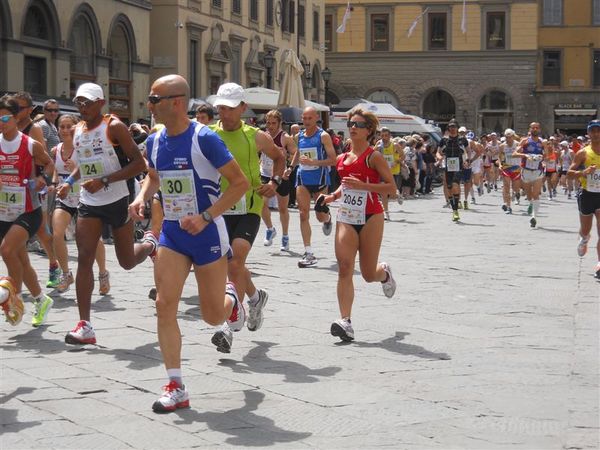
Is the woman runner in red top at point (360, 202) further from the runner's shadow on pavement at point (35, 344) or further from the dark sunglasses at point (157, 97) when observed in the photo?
the dark sunglasses at point (157, 97)

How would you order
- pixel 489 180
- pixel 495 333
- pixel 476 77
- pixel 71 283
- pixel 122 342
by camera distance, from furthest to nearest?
pixel 476 77 < pixel 489 180 < pixel 71 283 < pixel 495 333 < pixel 122 342

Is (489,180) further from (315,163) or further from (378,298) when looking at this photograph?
(378,298)

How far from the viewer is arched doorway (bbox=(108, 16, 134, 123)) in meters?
33.1

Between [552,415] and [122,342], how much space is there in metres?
3.15

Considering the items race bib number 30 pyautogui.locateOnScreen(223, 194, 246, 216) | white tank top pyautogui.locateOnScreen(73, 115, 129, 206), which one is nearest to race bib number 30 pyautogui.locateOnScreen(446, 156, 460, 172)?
race bib number 30 pyautogui.locateOnScreen(223, 194, 246, 216)

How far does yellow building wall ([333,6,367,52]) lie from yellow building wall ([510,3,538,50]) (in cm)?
774

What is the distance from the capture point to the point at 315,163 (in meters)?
12.8

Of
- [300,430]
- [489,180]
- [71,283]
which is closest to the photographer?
[300,430]

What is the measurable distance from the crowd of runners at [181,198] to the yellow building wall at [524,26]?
49.1 m

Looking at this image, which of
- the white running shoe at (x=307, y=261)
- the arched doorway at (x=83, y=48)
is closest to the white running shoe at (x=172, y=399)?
the white running shoe at (x=307, y=261)

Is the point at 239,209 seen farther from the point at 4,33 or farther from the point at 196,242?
the point at 4,33

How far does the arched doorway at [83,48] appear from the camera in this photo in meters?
30.5

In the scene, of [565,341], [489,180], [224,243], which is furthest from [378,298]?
[489,180]

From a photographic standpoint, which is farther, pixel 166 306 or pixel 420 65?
pixel 420 65
